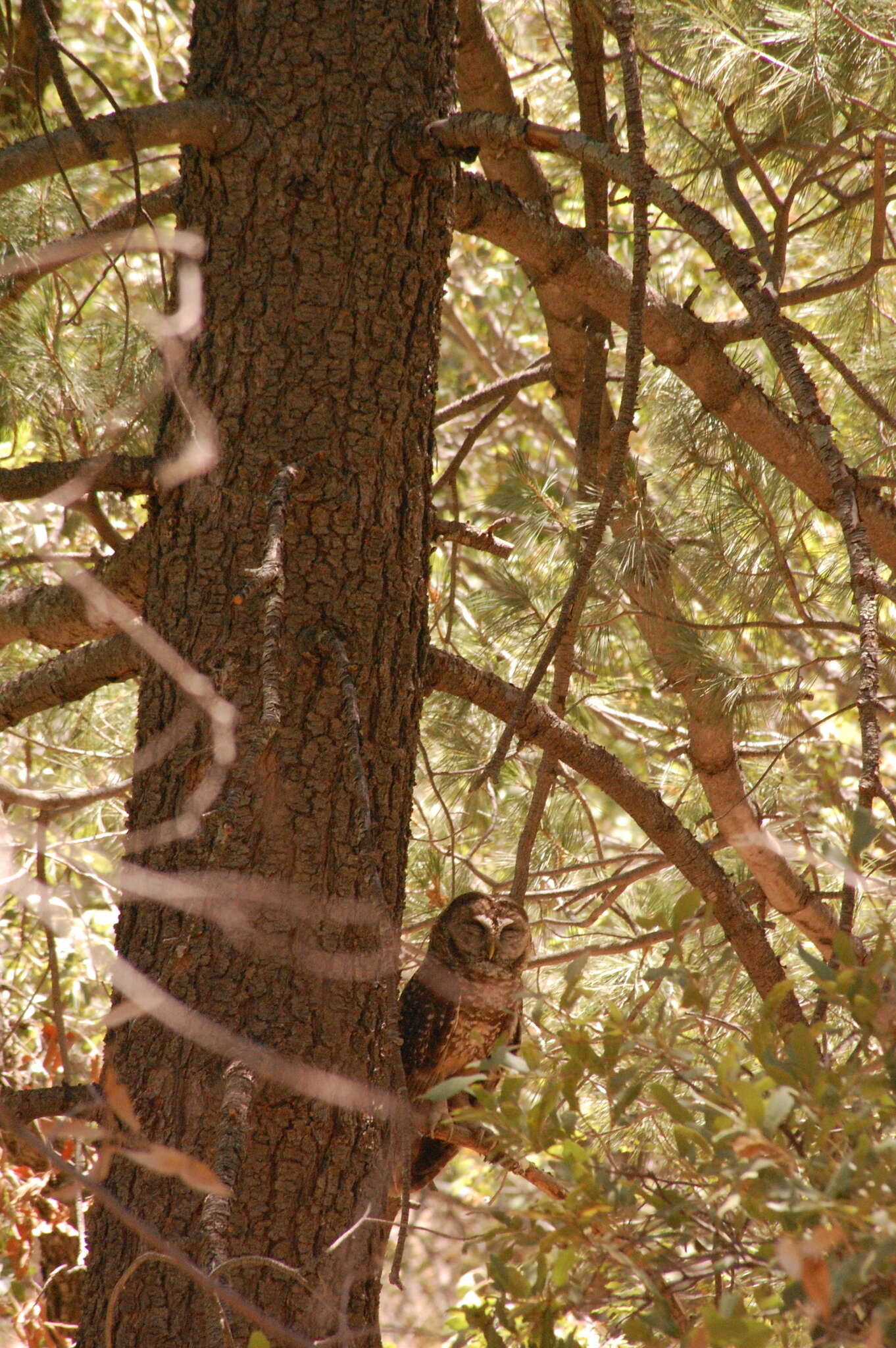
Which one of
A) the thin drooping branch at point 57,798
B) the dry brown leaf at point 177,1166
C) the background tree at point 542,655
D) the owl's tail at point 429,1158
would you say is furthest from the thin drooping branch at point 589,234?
the dry brown leaf at point 177,1166

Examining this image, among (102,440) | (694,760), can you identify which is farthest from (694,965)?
(102,440)

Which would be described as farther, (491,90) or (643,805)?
(491,90)

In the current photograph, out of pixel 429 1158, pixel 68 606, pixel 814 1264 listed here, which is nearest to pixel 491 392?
pixel 68 606

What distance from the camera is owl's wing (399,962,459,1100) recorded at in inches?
93.4

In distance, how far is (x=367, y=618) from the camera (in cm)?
149

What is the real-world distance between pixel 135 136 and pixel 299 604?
67cm

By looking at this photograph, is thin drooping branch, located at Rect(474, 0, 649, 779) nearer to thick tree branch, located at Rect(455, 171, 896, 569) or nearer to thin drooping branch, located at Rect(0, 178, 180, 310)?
thick tree branch, located at Rect(455, 171, 896, 569)

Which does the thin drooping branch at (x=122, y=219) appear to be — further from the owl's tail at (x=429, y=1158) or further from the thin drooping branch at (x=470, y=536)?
the owl's tail at (x=429, y=1158)

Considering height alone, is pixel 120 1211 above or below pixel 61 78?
below

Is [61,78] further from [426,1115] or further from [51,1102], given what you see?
[426,1115]

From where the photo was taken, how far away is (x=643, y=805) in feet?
6.10

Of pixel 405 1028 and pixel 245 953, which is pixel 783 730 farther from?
pixel 245 953

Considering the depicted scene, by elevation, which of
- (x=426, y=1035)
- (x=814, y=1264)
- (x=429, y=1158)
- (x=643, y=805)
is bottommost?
(x=814, y=1264)

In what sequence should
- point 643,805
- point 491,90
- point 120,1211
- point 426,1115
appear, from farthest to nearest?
point 491,90 → point 426,1115 → point 643,805 → point 120,1211
